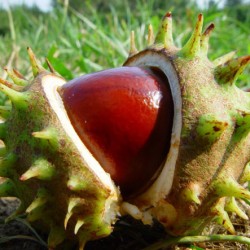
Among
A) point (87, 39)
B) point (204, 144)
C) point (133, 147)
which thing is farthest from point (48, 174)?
point (87, 39)

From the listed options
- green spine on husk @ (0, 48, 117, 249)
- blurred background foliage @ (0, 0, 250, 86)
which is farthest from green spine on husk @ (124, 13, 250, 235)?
blurred background foliage @ (0, 0, 250, 86)

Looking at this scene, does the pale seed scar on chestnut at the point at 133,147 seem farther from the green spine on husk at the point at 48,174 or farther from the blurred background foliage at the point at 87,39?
the blurred background foliage at the point at 87,39

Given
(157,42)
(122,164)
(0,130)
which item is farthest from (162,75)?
(0,130)

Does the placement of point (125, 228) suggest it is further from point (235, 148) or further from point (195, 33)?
point (195, 33)

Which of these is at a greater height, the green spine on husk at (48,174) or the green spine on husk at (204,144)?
the green spine on husk at (204,144)

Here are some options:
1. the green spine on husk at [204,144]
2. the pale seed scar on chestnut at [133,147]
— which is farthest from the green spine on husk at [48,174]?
the green spine on husk at [204,144]

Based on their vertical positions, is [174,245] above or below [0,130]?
below

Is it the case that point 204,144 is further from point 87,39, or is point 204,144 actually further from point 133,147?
point 87,39
